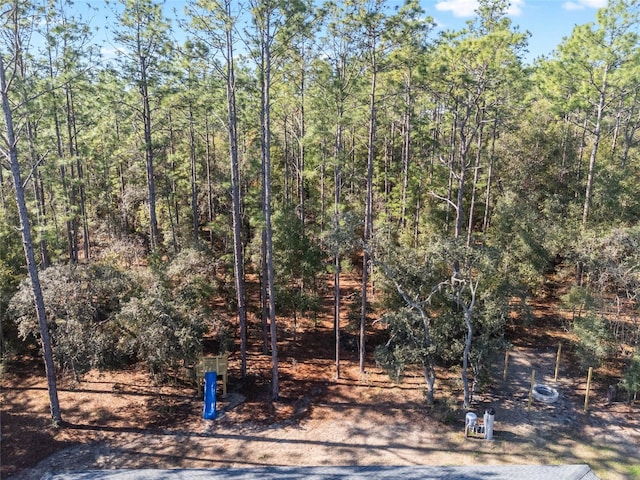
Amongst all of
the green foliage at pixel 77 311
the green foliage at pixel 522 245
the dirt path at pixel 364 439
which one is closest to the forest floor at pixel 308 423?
the dirt path at pixel 364 439

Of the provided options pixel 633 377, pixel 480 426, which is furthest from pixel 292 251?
pixel 633 377

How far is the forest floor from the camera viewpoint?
1053 cm

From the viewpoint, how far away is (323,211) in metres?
20.2

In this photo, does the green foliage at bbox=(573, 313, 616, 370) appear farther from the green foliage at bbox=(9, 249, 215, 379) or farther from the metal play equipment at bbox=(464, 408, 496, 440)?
the green foliage at bbox=(9, 249, 215, 379)

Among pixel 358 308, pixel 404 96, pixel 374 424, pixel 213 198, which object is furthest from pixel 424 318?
pixel 213 198

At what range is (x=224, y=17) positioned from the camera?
37.7 ft

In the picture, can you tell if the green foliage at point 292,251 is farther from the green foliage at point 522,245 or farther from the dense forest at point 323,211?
the green foliage at point 522,245

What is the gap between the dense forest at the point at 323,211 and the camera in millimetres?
12039

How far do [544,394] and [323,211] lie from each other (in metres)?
11.3

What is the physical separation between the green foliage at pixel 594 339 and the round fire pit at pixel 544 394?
57.5 inches

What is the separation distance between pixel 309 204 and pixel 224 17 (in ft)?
42.3

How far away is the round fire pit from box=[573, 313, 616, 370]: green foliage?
1461 millimetres

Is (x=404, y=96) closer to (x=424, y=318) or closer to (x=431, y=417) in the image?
(x=424, y=318)

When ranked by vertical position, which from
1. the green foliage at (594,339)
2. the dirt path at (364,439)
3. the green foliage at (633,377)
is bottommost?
the dirt path at (364,439)
